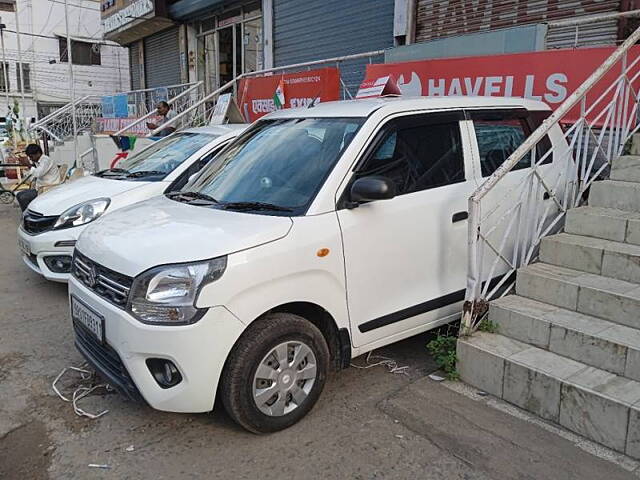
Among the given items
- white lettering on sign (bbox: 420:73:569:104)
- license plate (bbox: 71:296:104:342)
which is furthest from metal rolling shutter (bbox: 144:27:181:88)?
license plate (bbox: 71:296:104:342)

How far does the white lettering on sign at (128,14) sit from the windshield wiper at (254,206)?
1542 centimetres

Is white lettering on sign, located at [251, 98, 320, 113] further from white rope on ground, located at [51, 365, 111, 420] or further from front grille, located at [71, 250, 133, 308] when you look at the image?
front grille, located at [71, 250, 133, 308]

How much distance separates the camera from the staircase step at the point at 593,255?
379 centimetres

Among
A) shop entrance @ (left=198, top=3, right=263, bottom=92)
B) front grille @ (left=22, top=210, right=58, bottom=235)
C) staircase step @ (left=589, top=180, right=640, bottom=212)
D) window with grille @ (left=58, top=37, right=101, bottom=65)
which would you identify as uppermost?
window with grille @ (left=58, top=37, right=101, bottom=65)

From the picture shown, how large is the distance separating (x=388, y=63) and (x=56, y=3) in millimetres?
33987

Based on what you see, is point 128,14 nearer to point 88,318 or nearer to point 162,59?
point 162,59

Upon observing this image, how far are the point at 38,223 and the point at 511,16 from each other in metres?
6.77

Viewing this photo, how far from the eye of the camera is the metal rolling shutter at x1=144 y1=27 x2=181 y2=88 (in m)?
18.2

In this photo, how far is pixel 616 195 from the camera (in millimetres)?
4422

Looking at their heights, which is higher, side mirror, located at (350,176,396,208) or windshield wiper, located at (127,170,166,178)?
side mirror, located at (350,176,396,208)

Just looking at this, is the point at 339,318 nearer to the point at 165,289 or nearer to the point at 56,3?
the point at 165,289

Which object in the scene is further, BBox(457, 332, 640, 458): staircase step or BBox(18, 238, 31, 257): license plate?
BBox(18, 238, 31, 257): license plate

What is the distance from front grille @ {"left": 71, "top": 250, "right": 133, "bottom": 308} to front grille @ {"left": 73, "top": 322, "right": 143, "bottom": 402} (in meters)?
0.28

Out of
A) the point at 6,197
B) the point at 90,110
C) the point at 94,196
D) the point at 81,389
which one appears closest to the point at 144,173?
the point at 94,196
